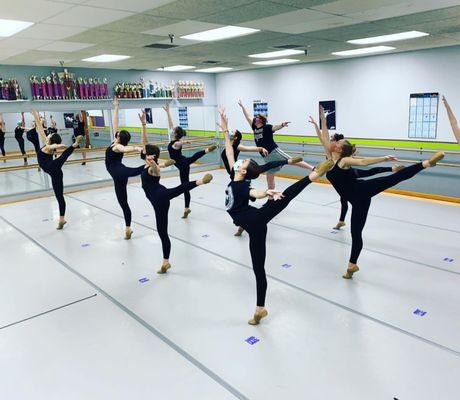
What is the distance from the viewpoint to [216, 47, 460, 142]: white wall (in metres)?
7.87

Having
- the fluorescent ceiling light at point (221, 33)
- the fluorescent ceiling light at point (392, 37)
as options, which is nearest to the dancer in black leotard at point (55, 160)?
the fluorescent ceiling light at point (221, 33)

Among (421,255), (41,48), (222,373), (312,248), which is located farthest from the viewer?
(41,48)

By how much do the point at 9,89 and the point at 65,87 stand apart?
1148mm

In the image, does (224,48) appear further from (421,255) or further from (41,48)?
(421,255)

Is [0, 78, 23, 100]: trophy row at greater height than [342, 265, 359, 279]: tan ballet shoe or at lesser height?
greater

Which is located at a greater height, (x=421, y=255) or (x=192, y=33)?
(x=192, y=33)

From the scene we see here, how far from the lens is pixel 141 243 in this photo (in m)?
5.60

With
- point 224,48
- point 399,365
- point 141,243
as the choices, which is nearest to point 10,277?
point 141,243

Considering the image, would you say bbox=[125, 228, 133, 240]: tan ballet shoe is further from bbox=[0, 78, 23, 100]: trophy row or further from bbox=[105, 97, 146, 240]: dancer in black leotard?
bbox=[0, 78, 23, 100]: trophy row

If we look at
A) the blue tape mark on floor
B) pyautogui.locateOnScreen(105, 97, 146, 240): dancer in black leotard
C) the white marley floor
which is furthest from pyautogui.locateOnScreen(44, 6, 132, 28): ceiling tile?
the blue tape mark on floor

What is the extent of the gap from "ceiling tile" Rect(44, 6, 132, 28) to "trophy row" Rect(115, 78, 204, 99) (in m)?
5.43

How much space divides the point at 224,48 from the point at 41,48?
3.03 metres

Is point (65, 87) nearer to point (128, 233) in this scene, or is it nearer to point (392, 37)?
point (128, 233)

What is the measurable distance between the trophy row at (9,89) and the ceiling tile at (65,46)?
2407 millimetres
